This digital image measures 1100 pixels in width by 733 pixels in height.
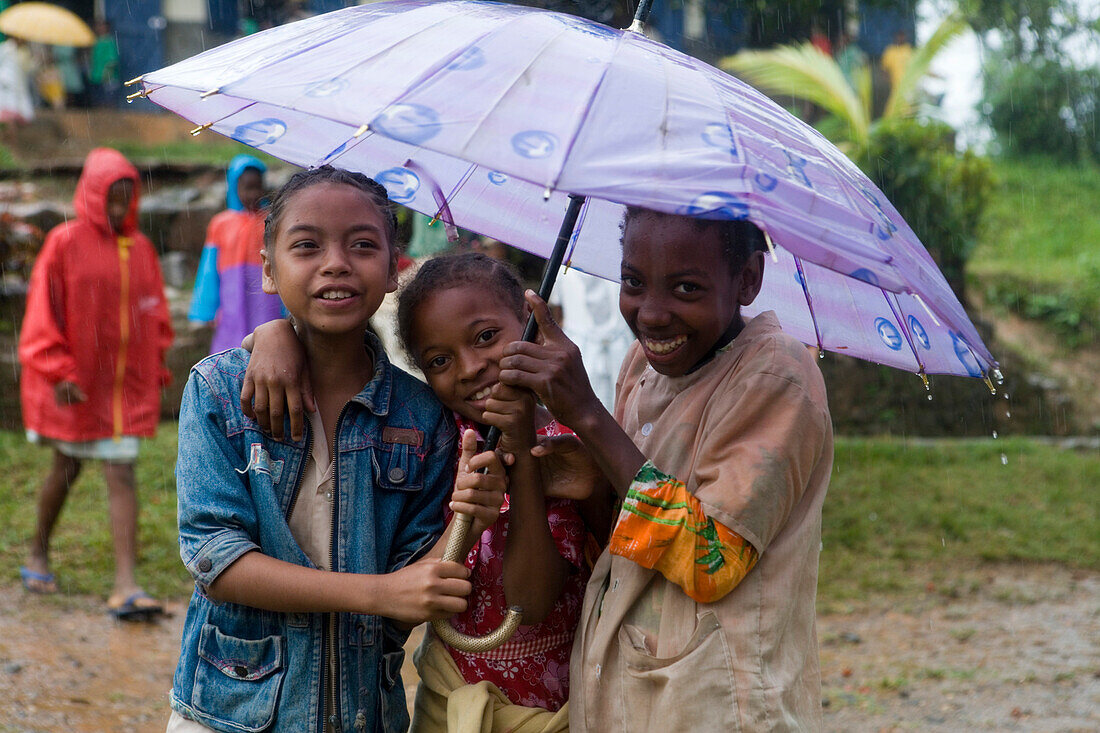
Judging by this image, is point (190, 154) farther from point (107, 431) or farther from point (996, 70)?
point (996, 70)

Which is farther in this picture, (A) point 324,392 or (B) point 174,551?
(B) point 174,551

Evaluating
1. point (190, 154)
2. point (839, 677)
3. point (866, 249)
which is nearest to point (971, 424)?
point (839, 677)

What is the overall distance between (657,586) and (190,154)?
1279 centimetres

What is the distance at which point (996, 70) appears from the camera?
18.1 m

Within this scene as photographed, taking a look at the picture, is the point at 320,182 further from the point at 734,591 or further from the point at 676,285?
the point at 734,591

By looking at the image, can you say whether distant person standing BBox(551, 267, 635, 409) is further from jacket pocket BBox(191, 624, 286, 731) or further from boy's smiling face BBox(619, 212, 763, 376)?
jacket pocket BBox(191, 624, 286, 731)

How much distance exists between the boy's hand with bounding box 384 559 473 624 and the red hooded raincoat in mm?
3954

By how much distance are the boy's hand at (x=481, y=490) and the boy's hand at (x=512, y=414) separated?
55mm

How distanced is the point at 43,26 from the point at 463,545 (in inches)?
483

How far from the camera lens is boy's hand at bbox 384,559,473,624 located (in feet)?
6.88

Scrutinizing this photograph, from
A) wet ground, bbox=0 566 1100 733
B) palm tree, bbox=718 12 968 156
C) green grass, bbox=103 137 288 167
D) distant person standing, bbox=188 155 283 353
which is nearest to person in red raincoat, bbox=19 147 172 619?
wet ground, bbox=0 566 1100 733

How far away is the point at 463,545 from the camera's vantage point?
7.13 ft

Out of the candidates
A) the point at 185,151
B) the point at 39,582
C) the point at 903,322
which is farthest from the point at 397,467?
the point at 185,151

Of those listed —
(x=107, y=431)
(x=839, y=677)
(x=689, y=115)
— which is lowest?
(x=839, y=677)
